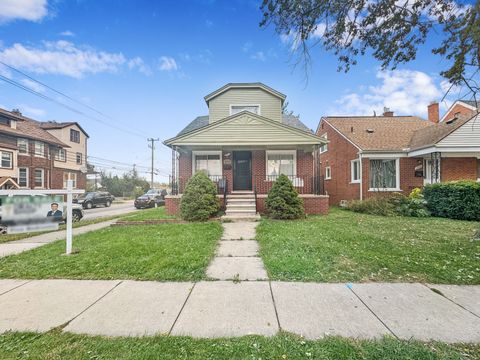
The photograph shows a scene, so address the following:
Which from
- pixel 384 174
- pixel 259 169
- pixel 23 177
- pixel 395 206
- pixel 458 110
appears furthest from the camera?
pixel 23 177

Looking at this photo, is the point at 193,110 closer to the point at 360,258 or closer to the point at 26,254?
the point at 26,254

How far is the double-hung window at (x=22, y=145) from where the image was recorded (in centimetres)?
2313

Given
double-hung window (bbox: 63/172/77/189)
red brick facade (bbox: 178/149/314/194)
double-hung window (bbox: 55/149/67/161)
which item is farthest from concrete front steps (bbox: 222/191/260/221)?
double-hung window (bbox: 55/149/67/161)

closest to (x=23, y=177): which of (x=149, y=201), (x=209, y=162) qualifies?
(x=149, y=201)

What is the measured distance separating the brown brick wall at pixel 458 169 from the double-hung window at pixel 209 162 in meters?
12.7

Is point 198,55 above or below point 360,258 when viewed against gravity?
above

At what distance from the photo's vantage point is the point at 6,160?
2153 cm

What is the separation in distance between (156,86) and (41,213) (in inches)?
533

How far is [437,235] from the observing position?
682 cm

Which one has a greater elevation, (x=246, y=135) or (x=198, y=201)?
(x=246, y=135)

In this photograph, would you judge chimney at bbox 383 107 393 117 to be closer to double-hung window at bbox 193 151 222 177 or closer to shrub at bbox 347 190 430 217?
shrub at bbox 347 190 430 217

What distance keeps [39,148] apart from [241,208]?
26.9 m

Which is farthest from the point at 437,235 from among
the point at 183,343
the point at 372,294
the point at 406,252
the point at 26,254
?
the point at 26,254

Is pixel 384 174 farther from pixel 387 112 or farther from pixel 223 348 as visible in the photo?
pixel 223 348
